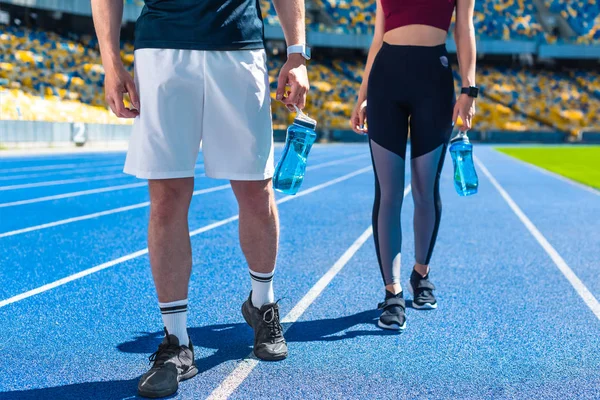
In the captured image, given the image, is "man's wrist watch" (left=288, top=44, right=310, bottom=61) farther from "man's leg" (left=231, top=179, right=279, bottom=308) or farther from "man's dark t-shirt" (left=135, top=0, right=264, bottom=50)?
"man's leg" (left=231, top=179, right=279, bottom=308)

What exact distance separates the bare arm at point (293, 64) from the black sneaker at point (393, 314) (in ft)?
3.88

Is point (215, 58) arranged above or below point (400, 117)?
above

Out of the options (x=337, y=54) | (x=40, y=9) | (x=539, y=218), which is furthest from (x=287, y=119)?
(x=539, y=218)

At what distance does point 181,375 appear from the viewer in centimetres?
261

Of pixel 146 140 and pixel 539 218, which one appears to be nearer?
pixel 146 140

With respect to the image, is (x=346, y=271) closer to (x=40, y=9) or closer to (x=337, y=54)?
(x=40, y=9)

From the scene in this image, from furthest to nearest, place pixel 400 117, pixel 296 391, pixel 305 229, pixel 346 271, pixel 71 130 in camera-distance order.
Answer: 1. pixel 71 130
2. pixel 305 229
3. pixel 346 271
4. pixel 400 117
5. pixel 296 391

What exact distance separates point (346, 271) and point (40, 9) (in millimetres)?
39157

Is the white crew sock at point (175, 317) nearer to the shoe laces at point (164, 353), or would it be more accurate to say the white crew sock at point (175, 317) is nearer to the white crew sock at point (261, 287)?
the shoe laces at point (164, 353)

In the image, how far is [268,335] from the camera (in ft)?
9.61

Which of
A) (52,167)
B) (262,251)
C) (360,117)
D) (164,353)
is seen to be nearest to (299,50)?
(262,251)

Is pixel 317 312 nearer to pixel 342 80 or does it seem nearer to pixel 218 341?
pixel 218 341

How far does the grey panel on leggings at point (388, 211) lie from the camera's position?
11.5ft

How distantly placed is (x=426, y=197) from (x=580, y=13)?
179ft
